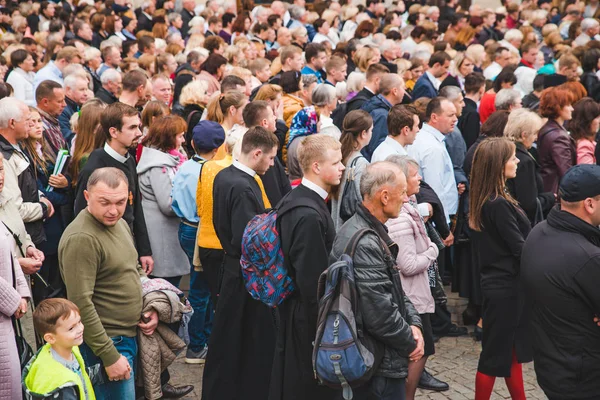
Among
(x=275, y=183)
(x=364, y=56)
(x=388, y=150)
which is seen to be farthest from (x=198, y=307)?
(x=364, y=56)

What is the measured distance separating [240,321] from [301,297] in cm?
97

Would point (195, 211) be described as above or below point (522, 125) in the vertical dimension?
below

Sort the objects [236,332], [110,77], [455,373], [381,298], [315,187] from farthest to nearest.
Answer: [110,77] → [455,373] → [236,332] → [315,187] → [381,298]

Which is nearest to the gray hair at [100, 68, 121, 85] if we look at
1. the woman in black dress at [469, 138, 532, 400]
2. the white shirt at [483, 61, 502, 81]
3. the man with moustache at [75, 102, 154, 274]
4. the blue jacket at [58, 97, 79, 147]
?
the blue jacket at [58, 97, 79, 147]

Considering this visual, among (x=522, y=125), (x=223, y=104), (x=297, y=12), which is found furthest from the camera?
(x=297, y=12)

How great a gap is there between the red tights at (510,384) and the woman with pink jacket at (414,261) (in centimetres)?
46

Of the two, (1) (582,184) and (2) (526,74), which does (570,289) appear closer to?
(1) (582,184)

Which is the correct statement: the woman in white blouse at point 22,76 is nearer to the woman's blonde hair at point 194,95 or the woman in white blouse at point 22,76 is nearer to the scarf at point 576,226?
the woman's blonde hair at point 194,95

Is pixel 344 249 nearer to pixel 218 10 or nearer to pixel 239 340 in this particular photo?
pixel 239 340

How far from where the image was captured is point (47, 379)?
4.23 meters

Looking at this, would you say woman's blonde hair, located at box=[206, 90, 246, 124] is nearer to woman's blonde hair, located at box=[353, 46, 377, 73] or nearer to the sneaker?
the sneaker

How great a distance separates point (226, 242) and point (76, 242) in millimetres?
1288

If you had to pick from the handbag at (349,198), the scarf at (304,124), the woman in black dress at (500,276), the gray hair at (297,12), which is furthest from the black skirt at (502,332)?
the gray hair at (297,12)

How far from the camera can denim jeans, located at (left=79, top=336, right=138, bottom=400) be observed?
15.6ft
